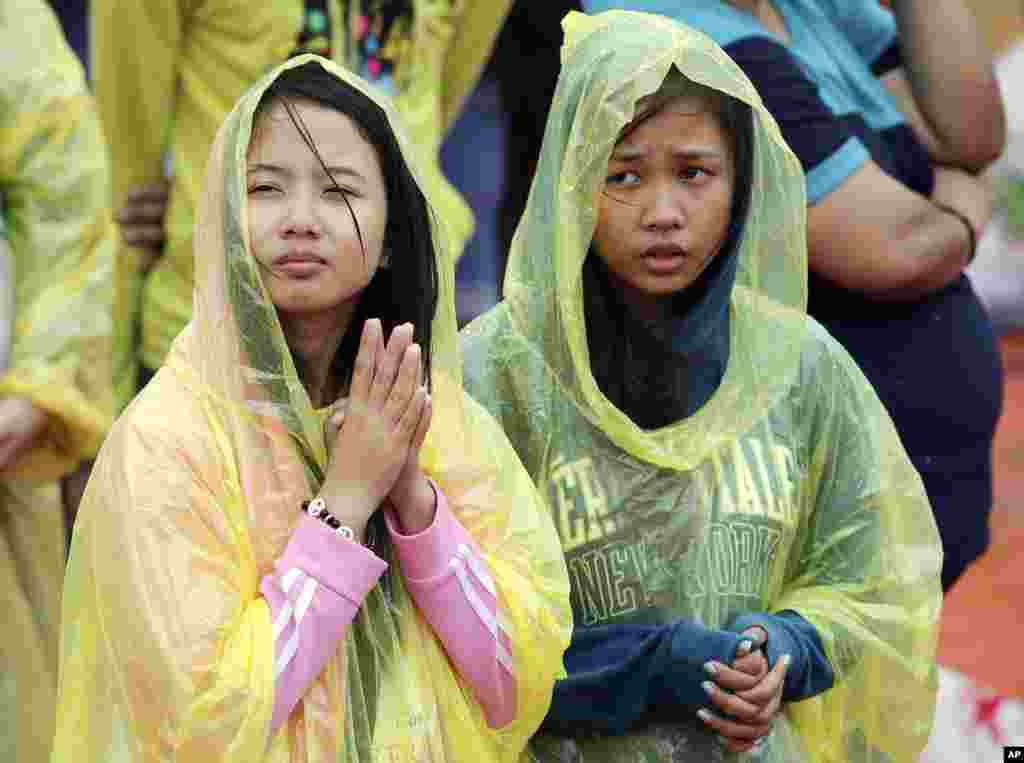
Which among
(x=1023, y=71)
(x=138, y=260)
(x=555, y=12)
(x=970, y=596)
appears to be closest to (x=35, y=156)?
(x=138, y=260)

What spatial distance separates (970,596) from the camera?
230 inches

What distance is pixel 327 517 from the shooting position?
2.60 meters

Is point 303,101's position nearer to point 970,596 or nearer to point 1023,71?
point 970,596

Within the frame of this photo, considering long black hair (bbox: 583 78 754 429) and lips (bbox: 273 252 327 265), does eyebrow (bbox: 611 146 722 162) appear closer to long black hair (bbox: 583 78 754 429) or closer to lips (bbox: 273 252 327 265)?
long black hair (bbox: 583 78 754 429)

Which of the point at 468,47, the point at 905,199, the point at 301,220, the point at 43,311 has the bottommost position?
the point at 43,311

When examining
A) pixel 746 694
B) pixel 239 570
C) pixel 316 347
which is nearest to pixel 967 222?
pixel 746 694

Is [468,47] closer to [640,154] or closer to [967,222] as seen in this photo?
[967,222]

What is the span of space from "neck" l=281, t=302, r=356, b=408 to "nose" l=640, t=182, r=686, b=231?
448 mm

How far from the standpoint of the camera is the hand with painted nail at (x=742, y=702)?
2.88 metres

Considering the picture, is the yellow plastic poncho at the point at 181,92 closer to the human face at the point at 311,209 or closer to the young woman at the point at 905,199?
the young woman at the point at 905,199

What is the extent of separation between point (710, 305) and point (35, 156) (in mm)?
1461

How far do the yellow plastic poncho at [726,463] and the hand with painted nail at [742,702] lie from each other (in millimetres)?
48

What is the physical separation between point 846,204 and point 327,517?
1.31 m

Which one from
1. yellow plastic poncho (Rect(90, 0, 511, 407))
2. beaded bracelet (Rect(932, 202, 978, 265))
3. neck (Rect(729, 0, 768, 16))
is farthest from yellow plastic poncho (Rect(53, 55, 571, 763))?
yellow plastic poncho (Rect(90, 0, 511, 407))
